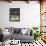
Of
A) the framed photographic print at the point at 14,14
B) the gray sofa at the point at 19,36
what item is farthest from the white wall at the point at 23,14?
the gray sofa at the point at 19,36

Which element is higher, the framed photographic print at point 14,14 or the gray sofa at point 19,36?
the framed photographic print at point 14,14

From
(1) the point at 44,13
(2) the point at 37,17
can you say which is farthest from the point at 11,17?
(1) the point at 44,13

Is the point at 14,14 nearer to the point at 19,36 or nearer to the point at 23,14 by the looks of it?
the point at 23,14

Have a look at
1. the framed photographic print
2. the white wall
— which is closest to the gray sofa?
the white wall

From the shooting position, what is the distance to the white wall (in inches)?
149

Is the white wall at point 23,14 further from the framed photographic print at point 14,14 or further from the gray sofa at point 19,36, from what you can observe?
the gray sofa at point 19,36

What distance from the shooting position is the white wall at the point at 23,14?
12.4 feet

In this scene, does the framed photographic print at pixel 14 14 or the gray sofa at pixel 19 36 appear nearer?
the gray sofa at pixel 19 36

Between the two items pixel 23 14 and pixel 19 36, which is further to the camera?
pixel 23 14

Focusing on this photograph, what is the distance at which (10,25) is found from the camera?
3.79 meters

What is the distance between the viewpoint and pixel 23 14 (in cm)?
380

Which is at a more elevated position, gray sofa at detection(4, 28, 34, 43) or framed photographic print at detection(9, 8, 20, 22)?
framed photographic print at detection(9, 8, 20, 22)

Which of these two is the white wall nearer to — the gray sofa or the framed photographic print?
the framed photographic print

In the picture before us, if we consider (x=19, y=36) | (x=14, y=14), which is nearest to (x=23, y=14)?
(x=14, y=14)
